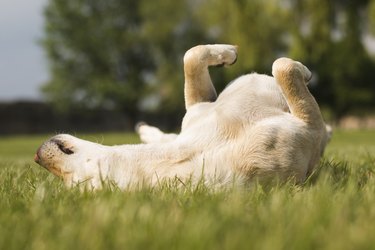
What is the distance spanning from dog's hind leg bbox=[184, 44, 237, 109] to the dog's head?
4.04 ft

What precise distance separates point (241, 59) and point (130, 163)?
29116 mm

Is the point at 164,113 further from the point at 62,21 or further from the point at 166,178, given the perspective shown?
the point at 166,178

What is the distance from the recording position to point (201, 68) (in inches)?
159

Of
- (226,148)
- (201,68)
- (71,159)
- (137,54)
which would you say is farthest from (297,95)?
(137,54)

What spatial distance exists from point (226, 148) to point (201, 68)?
1.15 metres

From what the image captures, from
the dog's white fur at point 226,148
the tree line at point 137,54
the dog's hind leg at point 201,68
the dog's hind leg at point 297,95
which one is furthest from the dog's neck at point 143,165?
the tree line at point 137,54

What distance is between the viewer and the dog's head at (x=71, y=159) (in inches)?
112

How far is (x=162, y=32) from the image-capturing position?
1599 inches

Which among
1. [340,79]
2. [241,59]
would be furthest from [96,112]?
[340,79]

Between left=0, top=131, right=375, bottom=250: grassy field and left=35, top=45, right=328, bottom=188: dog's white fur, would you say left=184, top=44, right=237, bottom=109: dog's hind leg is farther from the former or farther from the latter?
left=0, top=131, right=375, bottom=250: grassy field

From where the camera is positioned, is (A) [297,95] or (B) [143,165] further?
(A) [297,95]

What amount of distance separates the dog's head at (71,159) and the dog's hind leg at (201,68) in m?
1.23

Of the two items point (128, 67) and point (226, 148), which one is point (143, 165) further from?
point (128, 67)

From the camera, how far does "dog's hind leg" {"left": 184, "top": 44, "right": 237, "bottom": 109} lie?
13.2ft
